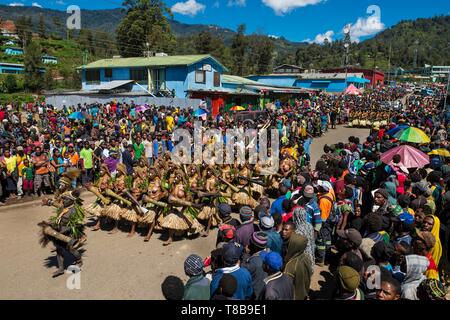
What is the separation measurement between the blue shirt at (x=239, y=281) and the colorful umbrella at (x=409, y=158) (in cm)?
561

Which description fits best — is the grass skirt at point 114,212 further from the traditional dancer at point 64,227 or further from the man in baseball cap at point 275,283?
the man in baseball cap at point 275,283

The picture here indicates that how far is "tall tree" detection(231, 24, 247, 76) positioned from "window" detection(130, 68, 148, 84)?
36765 mm

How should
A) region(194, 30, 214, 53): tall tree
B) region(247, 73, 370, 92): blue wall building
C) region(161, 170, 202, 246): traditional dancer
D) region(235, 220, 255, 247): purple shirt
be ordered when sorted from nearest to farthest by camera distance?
region(235, 220, 255, 247): purple shirt, region(161, 170, 202, 246): traditional dancer, region(247, 73, 370, 92): blue wall building, region(194, 30, 214, 53): tall tree

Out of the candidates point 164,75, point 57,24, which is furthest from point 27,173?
point 57,24

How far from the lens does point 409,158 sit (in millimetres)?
8047

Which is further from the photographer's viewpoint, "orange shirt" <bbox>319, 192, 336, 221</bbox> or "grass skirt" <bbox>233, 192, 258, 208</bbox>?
"grass skirt" <bbox>233, 192, 258, 208</bbox>

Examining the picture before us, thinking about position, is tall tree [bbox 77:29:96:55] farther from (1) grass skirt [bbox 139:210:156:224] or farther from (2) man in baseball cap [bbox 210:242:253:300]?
(2) man in baseball cap [bbox 210:242:253:300]

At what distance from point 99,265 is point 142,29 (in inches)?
2087

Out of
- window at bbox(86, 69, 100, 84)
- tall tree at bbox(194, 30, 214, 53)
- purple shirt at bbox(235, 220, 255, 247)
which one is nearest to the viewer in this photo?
purple shirt at bbox(235, 220, 255, 247)

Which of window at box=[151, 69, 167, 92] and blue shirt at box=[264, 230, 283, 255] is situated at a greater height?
window at box=[151, 69, 167, 92]

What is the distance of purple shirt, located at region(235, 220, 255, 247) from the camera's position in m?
5.25

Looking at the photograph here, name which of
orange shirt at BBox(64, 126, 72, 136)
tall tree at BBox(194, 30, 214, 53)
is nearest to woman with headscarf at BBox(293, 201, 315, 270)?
orange shirt at BBox(64, 126, 72, 136)

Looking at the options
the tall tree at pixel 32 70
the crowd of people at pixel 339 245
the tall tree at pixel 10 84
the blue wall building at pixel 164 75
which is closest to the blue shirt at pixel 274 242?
the crowd of people at pixel 339 245
